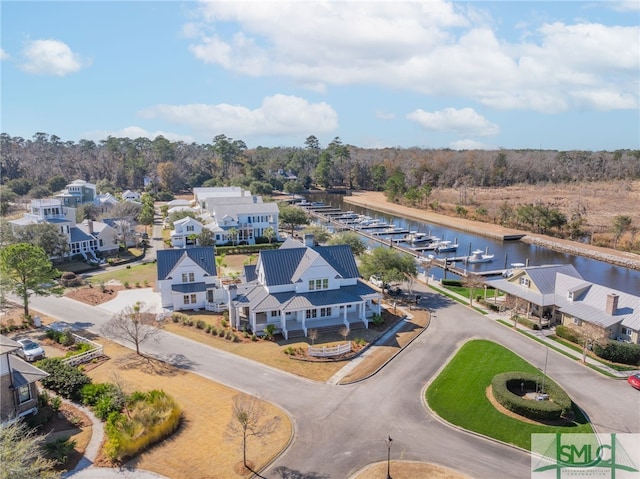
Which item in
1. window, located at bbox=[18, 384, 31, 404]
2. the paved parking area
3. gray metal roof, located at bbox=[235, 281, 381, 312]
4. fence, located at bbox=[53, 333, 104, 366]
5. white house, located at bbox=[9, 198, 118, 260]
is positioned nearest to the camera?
window, located at bbox=[18, 384, 31, 404]

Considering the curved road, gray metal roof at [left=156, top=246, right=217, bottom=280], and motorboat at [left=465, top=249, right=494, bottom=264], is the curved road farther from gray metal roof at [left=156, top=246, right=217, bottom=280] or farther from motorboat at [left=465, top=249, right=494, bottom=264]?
motorboat at [left=465, top=249, right=494, bottom=264]

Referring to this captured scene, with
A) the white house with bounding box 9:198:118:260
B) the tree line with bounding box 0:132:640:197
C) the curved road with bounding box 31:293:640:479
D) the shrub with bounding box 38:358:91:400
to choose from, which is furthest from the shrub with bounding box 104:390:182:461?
the tree line with bounding box 0:132:640:197

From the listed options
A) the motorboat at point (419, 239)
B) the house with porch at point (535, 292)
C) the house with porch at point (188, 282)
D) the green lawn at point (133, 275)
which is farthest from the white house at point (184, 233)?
the house with porch at point (535, 292)

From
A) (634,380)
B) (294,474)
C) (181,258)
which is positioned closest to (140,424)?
(294,474)

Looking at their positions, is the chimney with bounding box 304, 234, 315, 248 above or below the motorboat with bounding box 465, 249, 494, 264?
above

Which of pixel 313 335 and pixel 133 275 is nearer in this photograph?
pixel 313 335

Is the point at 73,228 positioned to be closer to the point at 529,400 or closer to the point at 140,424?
the point at 140,424

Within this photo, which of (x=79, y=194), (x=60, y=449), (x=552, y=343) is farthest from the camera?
(x=79, y=194)

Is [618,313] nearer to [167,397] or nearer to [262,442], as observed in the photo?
[262,442]
